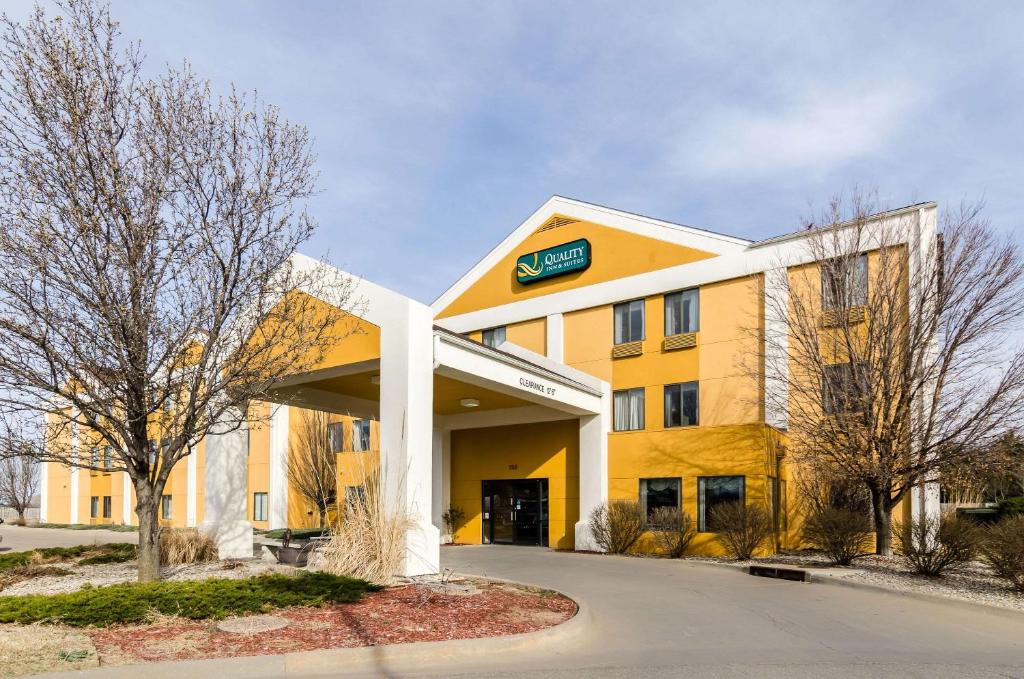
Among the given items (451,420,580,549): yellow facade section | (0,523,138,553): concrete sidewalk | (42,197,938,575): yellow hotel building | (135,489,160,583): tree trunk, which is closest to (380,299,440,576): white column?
(42,197,938,575): yellow hotel building

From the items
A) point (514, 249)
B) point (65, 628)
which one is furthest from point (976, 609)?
point (514, 249)

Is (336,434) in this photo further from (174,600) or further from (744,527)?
(174,600)

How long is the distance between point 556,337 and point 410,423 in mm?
13006

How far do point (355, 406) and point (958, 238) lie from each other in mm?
16262

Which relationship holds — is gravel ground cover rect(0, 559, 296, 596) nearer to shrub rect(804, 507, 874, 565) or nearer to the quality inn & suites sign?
shrub rect(804, 507, 874, 565)

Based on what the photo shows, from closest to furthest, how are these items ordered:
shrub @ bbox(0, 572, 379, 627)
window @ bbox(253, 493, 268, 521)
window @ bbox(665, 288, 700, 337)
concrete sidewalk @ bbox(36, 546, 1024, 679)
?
concrete sidewalk @ bbox(36, 546, 1024, 679), shrub @ bbox(0, 572, 379, 627), window @ bbox(665, 288, 700, 337), window @ bbox(253, 493, 268, 521)

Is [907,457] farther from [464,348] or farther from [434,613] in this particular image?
[434,613]

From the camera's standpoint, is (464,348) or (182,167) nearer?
(182,167)

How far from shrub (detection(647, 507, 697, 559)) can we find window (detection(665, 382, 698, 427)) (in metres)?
2.94

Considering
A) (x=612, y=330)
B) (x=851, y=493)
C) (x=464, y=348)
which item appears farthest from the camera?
(x=612, y=330)

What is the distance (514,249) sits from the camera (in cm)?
2886

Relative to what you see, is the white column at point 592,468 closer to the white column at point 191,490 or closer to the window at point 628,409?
the window at point 628,409

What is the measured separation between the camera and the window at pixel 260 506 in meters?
39.0

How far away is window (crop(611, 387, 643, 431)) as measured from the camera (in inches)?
971
